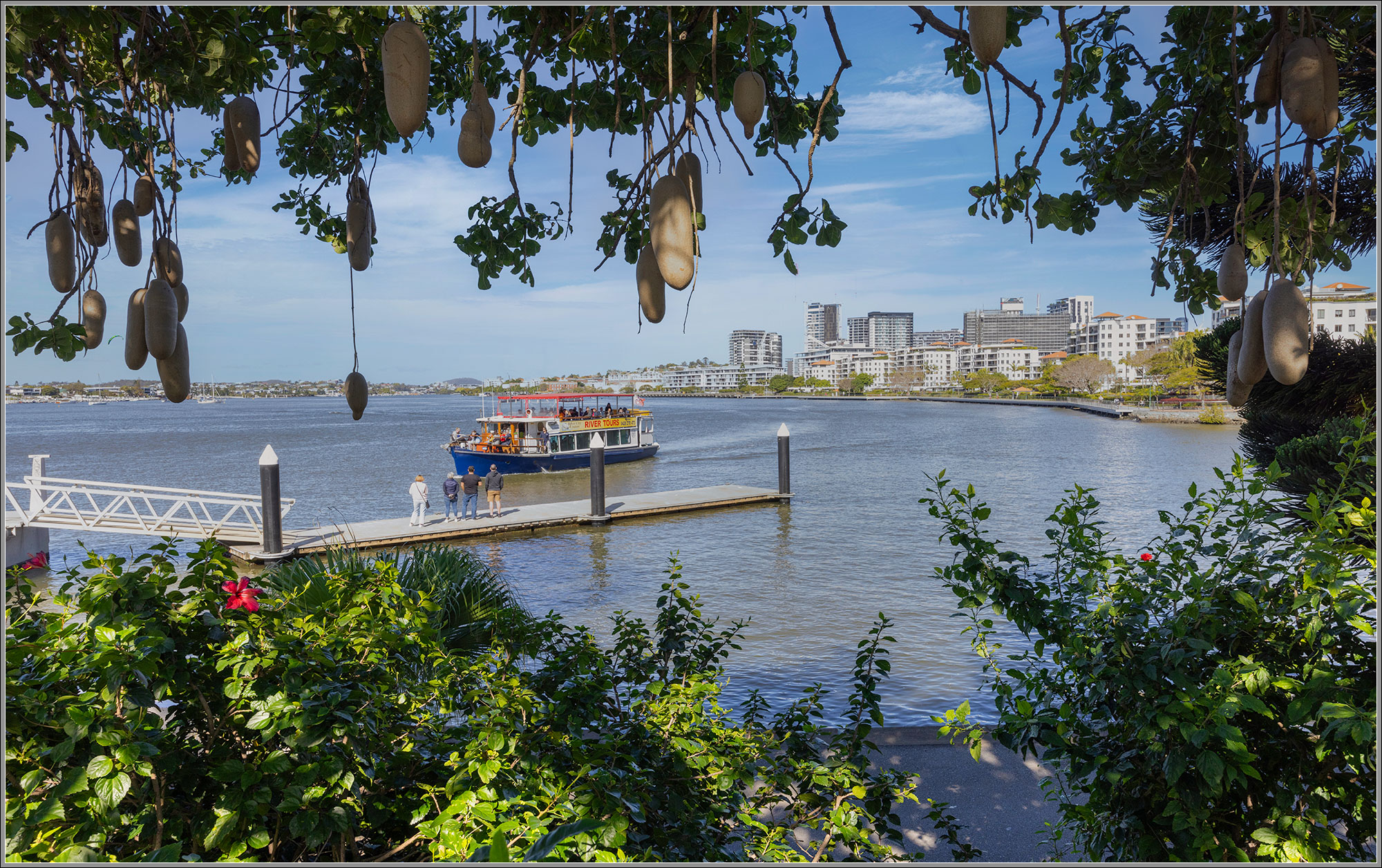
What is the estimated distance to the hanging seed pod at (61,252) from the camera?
1.37m

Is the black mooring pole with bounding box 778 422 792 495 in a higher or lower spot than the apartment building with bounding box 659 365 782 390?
lower

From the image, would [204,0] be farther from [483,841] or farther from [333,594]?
[333,594]

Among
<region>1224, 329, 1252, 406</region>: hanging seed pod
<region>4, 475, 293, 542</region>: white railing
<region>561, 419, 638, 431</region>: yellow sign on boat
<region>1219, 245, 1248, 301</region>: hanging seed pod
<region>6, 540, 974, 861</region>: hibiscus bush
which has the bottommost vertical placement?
<region>4, 475, 293, 542</region>: white railing

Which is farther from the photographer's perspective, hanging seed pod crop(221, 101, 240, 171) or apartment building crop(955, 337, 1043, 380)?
apartment building crop(955, 337, 1043, 380)

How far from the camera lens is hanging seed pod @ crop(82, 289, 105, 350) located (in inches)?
56.6

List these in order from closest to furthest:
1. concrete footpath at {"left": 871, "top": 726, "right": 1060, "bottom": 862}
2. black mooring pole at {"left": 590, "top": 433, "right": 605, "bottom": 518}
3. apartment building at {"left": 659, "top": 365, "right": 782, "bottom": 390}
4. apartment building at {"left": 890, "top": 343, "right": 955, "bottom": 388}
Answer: concrete footpath at {"left": 871, "top": 726, "right": 1060, "bottom": 862}, black mooring pole at {"left": 590, "top": 433, "right": 605, "bottom": 518}, apartment building at {"left": 890, "top": 343, "right": 955, "bottom": 388}, apartment building at {"left": 659, "top": 365, "right": 782, "bottom": 390}

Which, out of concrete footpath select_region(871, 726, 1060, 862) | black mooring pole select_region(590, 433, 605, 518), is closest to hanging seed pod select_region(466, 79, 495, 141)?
concrete footpath select_region(871, 726, 1060, 862)

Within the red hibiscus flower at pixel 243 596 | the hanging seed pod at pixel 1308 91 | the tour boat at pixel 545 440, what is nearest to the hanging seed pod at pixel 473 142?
the hanging seed pod at pixel 1308 91

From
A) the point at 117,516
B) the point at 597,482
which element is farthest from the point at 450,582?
the point at 117,516

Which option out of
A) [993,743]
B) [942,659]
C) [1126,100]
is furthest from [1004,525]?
[1126,100]

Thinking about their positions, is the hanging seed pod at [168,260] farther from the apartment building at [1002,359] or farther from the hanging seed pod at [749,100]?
the apartment building at [1002,359]

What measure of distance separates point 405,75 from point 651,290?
377 mm

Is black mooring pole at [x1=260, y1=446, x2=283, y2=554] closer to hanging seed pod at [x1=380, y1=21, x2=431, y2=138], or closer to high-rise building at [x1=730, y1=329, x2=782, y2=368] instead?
hanging seed pod at [x1=380, y1=21, x2=431, y2=138]

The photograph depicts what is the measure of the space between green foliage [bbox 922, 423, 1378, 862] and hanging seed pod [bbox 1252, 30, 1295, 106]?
3.69ft
